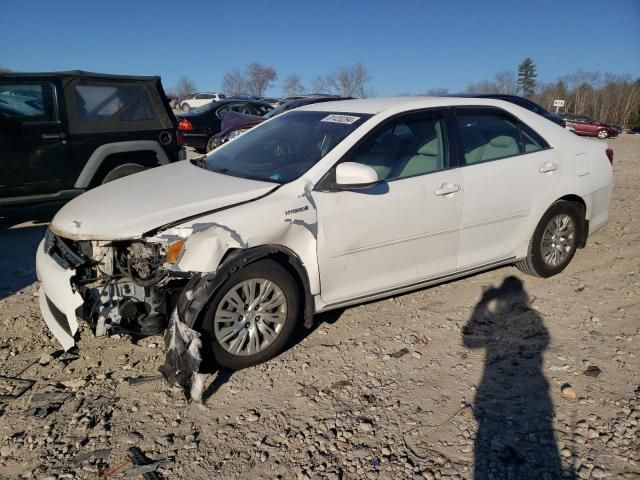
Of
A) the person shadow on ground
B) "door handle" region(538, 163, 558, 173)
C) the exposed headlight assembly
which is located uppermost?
"door handle" region(538, 163, 558, 173)

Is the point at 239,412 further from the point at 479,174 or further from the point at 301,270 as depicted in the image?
the point at 479,174

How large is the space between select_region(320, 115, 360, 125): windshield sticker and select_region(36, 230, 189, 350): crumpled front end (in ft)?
5.45

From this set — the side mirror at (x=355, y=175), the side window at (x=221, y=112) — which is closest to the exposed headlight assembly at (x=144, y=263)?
the side mirror at (x=355, y=175)

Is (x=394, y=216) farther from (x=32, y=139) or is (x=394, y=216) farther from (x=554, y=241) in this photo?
(x=32, y=139)

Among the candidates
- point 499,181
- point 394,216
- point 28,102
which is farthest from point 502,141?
point 28,102

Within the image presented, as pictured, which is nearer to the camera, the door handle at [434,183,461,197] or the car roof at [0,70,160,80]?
the door handle at [434,183,461,197]

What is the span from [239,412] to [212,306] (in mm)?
624

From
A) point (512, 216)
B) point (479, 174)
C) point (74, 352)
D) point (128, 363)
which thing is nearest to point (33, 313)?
point (74, 352)

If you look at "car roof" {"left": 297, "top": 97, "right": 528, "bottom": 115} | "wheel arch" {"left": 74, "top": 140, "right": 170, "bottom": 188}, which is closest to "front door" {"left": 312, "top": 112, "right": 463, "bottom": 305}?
"car roof" {"left": 297, "top": 97, "right": 528, "bottom": 115}

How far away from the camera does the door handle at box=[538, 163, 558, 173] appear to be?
4.29 meters

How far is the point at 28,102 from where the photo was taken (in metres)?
5.75

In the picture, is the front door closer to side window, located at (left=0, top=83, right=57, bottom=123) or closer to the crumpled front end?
the crumpled front end

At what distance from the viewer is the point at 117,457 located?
8.11ft

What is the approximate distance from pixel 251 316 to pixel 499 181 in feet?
7.52
